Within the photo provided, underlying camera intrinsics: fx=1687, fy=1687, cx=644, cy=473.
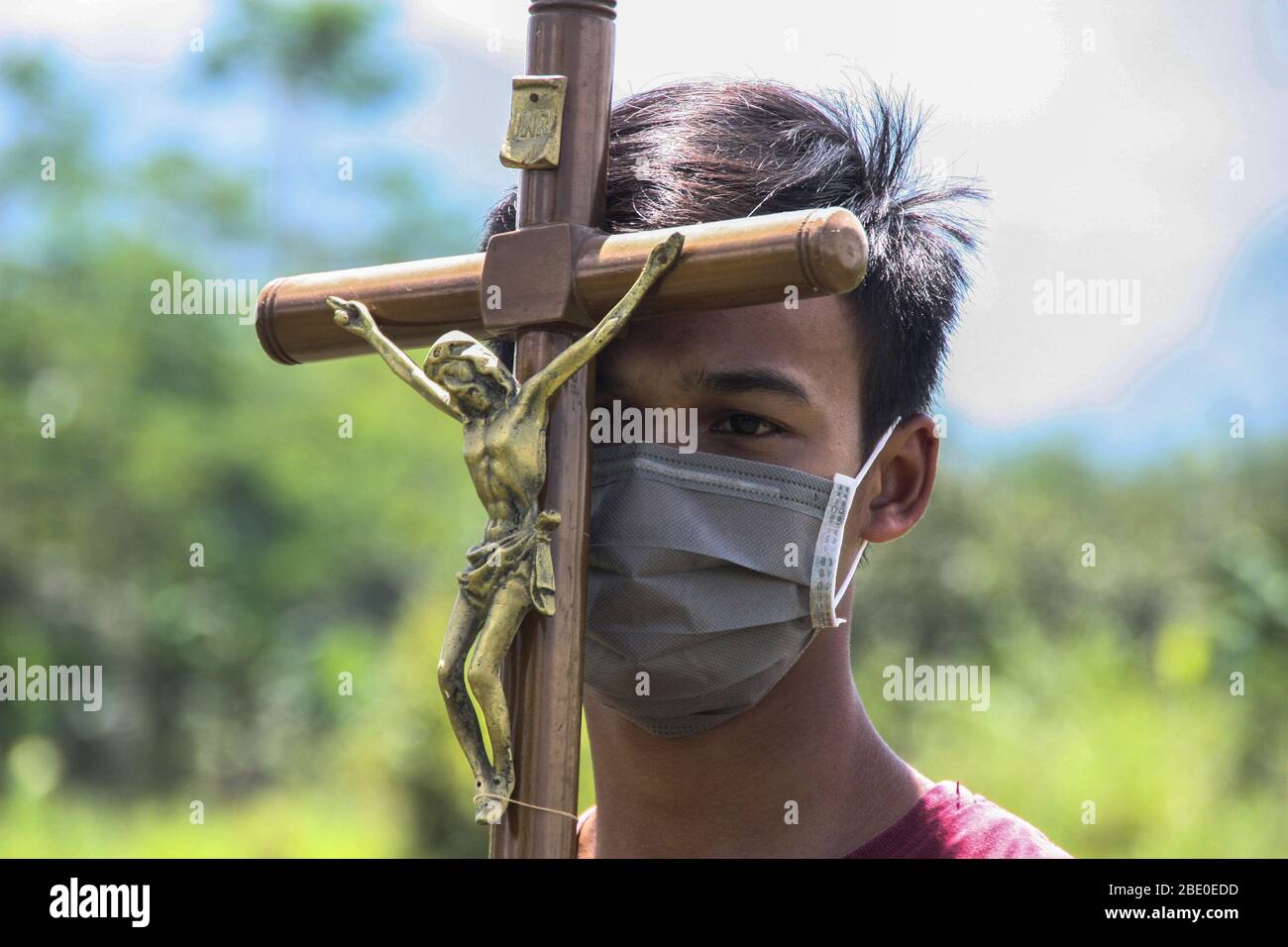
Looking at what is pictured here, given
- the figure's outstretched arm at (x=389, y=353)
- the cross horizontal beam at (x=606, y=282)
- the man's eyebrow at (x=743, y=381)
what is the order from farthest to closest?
the man's eyebrow at (x=743, y=381) → the figure's outstretched arm at (x=389, y=353) → the cross horizontal beam at (x=606, y=282)

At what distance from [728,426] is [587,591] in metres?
0.44

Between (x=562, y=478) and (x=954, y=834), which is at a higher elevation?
(x=562, y=478)

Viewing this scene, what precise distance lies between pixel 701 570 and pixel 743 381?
13.4 inches

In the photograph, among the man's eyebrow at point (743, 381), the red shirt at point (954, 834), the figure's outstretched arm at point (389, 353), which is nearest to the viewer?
the figure's outstretched arm at point (389, 353)

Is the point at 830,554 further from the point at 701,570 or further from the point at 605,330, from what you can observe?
the point at 605,330

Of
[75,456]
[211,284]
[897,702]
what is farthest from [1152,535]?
[211,284]

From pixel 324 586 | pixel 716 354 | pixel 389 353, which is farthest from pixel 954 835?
pixel 324 586

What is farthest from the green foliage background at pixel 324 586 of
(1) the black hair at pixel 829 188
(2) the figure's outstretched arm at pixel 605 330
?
(2) the figure's outstretched arm at pixel 605 330

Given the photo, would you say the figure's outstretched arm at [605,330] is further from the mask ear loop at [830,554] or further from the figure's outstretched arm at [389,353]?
the mask ear loop at [830,554]

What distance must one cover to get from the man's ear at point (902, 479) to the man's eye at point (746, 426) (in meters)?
0.29

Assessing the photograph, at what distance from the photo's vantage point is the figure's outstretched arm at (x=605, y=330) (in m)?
2.53

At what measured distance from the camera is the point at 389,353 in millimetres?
2732

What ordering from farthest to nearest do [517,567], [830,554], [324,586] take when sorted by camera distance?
[324,586]
[830,554]
[517,567]

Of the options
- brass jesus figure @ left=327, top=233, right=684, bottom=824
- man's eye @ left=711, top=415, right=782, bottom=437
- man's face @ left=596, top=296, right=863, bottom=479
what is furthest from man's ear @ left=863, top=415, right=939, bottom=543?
brass jesus figure @ left=327, top=233, right=684, bottom=824
